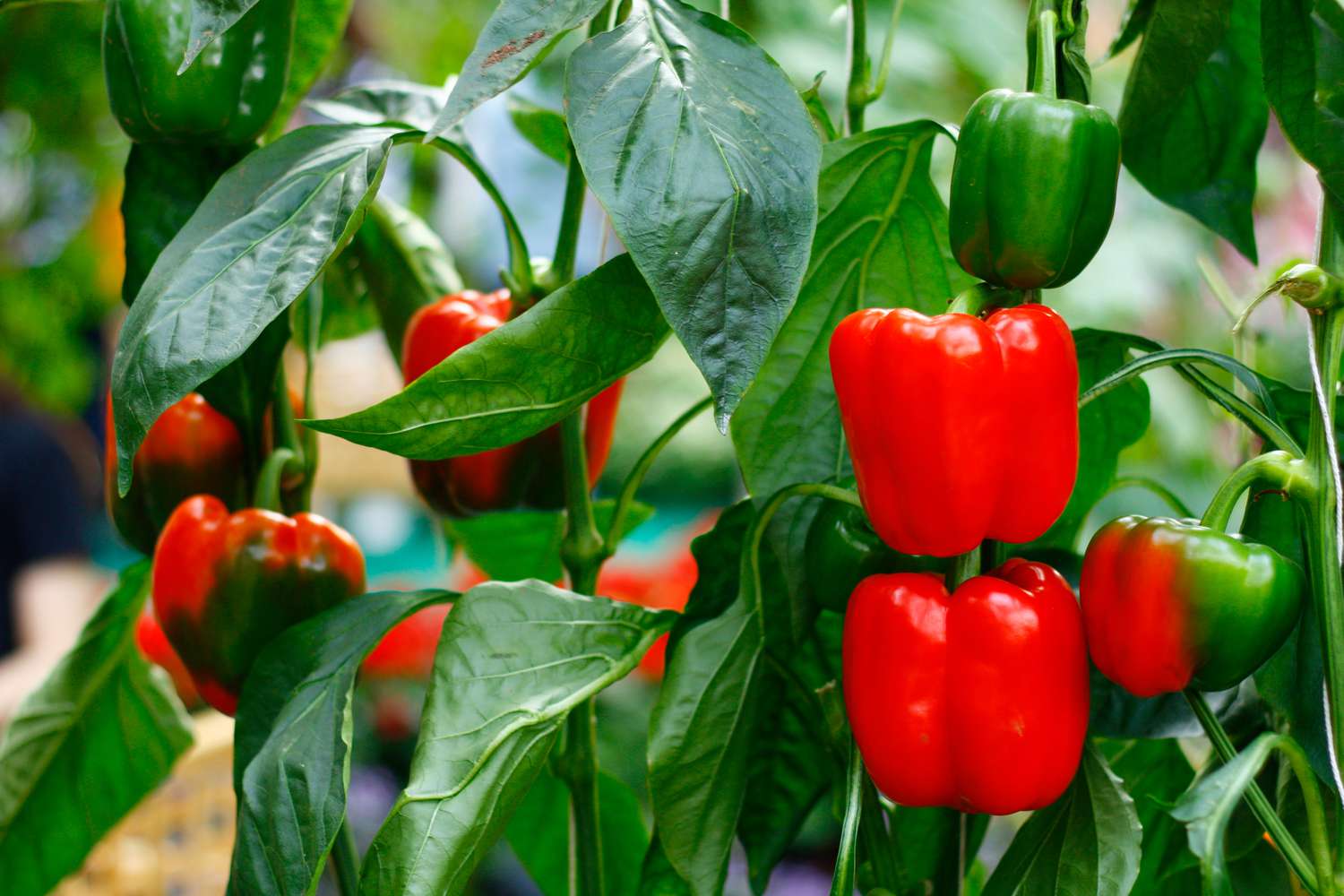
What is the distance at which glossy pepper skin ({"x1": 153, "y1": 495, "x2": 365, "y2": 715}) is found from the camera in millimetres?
575

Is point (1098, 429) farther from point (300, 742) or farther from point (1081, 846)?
point (300, 742)

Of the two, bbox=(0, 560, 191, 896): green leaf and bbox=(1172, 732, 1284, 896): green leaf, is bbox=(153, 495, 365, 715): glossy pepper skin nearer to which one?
bbox=(0, 560, 191, 896): green leaf

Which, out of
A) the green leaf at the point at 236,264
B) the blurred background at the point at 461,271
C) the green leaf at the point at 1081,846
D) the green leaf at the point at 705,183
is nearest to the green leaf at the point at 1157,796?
the green leaf at the point at 1081,846

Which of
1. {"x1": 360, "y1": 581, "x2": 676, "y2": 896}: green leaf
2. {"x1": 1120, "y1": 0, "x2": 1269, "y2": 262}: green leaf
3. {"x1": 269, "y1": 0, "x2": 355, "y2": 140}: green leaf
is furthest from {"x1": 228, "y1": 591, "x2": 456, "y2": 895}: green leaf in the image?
{"x1": 1120, "y1": 0, "x2": 1269, "y2": 262}: green leaf

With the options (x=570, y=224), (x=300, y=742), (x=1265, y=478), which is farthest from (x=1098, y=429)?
(x=300, y=742)

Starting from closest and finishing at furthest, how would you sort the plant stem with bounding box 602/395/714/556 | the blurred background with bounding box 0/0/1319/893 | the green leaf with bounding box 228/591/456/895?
the green leaf with bounding box 228/591/456/895
the plant stem with bounding box 602/395/714/556
the blurred background with bounding box 0/0/1319/893

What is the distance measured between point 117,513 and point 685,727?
35 cm

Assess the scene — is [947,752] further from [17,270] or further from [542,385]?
[17,270]

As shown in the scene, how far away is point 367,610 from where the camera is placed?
54 cm

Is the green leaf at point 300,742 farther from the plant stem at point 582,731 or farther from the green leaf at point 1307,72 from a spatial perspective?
the green leaf at point 1307,72

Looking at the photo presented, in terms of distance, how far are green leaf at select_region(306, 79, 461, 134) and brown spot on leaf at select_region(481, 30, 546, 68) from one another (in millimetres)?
240

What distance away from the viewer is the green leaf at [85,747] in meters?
0.66

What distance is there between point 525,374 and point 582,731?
190 millimetres

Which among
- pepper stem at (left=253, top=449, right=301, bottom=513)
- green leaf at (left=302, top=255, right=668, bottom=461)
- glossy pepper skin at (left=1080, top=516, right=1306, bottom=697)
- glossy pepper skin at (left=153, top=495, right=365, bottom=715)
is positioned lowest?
glossy pepper skin at (left=153, top=495, right=365, bottom=715)
